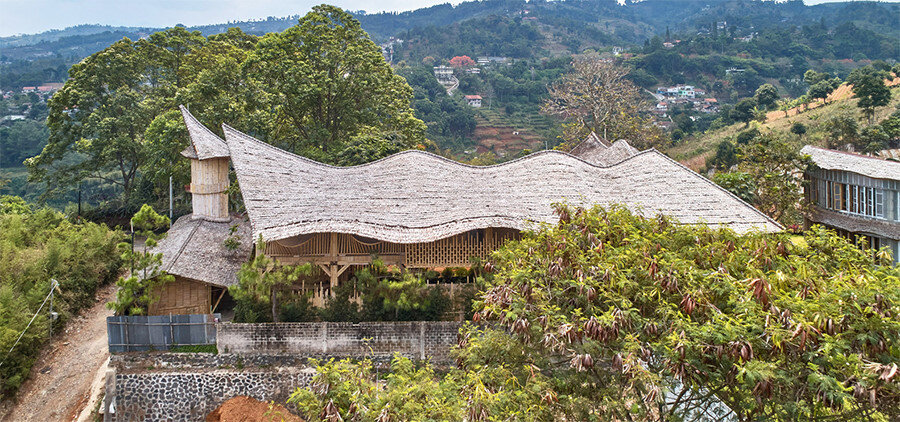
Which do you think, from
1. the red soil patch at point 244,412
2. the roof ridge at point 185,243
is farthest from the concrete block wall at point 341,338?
the roof ridge at point 185,243

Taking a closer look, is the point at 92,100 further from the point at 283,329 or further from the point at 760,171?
the point at 760,171

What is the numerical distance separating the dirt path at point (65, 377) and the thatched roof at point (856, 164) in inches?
834

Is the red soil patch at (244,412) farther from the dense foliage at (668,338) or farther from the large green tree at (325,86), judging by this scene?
the large green tree at (325,86)

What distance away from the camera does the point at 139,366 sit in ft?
45.4

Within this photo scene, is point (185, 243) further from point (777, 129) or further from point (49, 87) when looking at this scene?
point (49, 87)

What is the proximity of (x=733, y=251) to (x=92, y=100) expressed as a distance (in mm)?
27380

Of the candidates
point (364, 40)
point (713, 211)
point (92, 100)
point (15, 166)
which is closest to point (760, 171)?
point (713, 211)

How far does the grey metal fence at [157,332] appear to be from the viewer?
46.0 feet

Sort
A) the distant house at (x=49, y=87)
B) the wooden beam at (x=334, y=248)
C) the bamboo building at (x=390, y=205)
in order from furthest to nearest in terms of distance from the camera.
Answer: the distant house at (x=49, y=87)
the wooden beam at (x=334, y=248)
the bamboo building at (x=390, y=205)

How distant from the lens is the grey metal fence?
46.0ft

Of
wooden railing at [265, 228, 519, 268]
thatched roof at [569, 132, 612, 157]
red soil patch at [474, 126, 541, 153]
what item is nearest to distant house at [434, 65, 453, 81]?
red soil patch at [474, 126, 541, 153]

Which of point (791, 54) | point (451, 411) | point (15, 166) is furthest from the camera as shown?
point (791, 54)

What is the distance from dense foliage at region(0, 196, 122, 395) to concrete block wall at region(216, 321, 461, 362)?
5.04 m

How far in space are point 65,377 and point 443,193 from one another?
10322 millimetres
